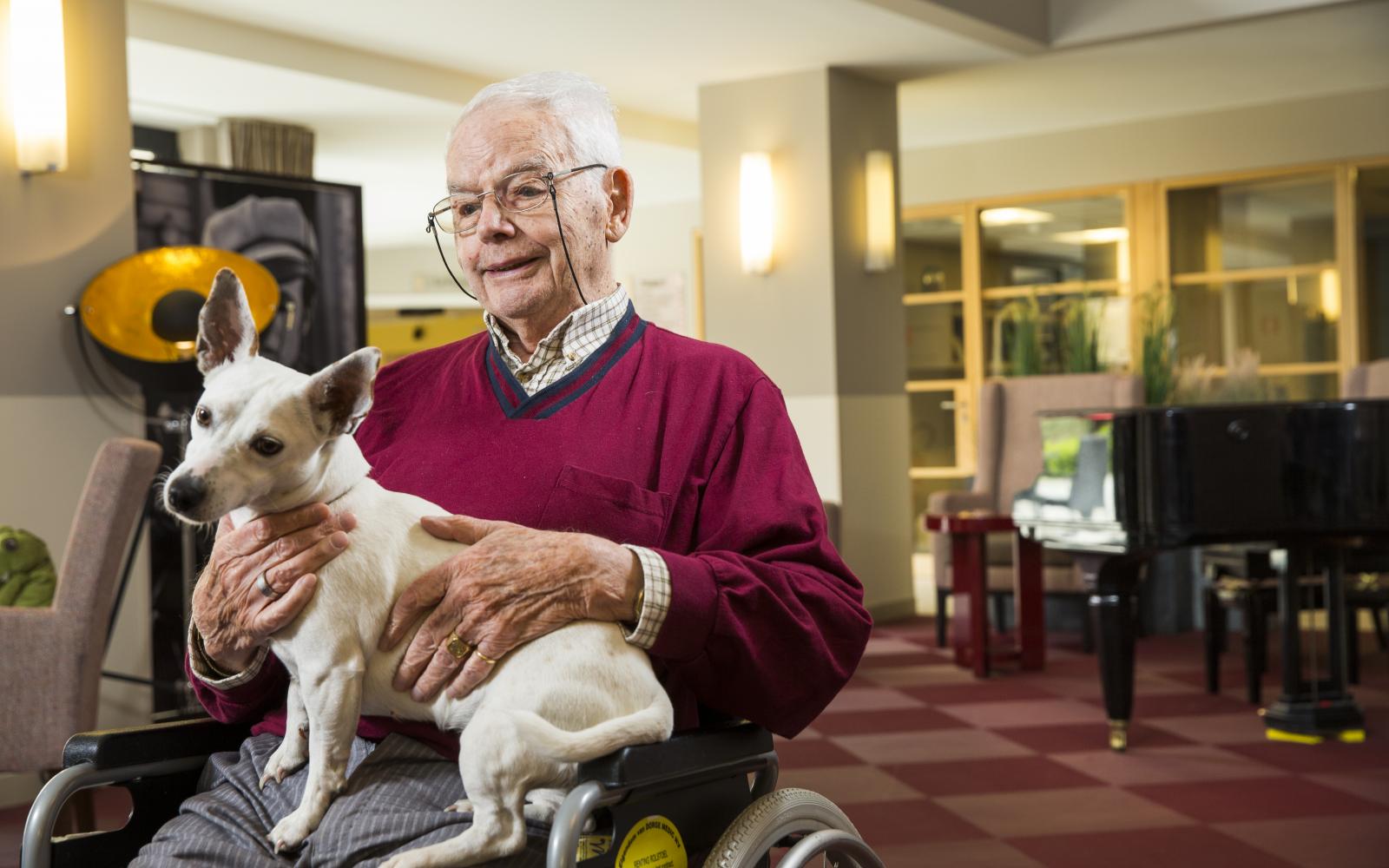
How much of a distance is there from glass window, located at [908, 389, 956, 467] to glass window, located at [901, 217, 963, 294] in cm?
70

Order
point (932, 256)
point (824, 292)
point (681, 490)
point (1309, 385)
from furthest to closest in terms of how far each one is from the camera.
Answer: point (932, 256) < point (1309, 385) < point (824, 292) < point (681, 490)

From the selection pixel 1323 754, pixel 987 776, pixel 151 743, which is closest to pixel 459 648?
pixel 151 743

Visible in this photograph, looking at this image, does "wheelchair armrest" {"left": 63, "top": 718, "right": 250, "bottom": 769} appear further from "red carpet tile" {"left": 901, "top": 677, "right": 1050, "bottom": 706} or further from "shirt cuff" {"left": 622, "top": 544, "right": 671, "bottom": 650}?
"red carpet tile" {"left": 901, "top": 677, "right": 1050, "bottom": 706}

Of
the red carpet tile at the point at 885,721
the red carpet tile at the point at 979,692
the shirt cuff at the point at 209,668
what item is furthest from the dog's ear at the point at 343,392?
the red carpet tile at the point at 979,692

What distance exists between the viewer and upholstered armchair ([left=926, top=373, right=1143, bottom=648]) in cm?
601

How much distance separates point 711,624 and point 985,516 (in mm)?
4342

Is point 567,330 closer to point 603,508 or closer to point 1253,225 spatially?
point 603,508

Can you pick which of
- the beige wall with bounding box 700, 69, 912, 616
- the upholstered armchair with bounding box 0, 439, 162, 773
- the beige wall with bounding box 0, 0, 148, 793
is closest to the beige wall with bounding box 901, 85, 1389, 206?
the beige wall with bounding box 700, 69, 912, 616

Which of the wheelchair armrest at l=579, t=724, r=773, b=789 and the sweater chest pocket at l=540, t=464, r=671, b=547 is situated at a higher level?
the sweater chest pocket at l=540, t=464, r=671, b=547

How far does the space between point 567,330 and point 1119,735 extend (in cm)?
319

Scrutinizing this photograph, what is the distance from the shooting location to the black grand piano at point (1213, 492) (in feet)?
13.0

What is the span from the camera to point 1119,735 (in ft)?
14.0

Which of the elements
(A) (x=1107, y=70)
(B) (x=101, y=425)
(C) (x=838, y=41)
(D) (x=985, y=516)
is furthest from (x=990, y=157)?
(B) (x=101, y=425)

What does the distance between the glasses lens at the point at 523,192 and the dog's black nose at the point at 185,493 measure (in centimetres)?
53
